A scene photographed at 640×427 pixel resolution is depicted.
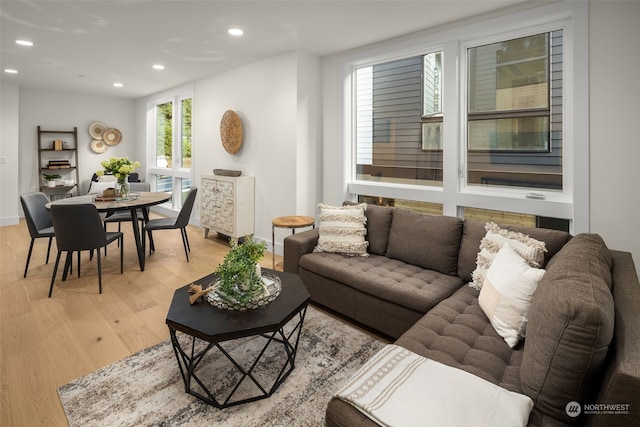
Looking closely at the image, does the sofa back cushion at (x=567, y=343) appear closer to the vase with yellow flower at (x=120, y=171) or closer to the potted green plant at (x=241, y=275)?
the potted green plant at (x=241, y=275)

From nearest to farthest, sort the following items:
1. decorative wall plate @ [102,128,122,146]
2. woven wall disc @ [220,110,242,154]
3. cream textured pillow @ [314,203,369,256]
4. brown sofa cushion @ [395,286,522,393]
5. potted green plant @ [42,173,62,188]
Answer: brown sofa cushion @ [395,286,522,393]
cream textured pillow @ [314,203,369,256]
woven wall disc @ [220,110,242,154]
potted green plant @ [42,173,62,188]
decorative wall plate @ [102,128,122,146]

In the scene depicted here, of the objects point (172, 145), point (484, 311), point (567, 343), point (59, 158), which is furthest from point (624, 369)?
point (59, 158)

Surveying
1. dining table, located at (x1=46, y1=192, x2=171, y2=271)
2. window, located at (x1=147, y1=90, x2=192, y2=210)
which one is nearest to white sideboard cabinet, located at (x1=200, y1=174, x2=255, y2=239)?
dining table, located at (x1=46, y1=192, x2=171, y2=271)

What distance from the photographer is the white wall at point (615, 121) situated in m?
2.44

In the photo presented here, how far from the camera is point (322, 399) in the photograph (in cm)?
190

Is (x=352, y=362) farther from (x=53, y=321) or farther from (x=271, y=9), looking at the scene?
(x=271, y=9)

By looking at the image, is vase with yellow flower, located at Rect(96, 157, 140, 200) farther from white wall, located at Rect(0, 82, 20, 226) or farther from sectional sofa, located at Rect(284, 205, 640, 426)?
white wall, located at Rect(0, 82, 20, 226)

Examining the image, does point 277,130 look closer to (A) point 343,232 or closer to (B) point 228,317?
(A) point 343,232

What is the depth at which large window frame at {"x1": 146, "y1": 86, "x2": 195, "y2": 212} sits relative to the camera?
21.3 feet

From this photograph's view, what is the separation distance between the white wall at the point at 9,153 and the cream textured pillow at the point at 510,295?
7.77 metres

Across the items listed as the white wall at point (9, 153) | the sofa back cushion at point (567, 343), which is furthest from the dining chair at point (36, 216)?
the sofa back cushion at point (567, 343)

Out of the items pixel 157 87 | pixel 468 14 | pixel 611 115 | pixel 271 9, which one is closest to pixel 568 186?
pixel 611 115

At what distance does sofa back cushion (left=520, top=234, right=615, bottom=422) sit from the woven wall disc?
4321mm

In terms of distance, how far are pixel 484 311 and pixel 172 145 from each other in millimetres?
6420
